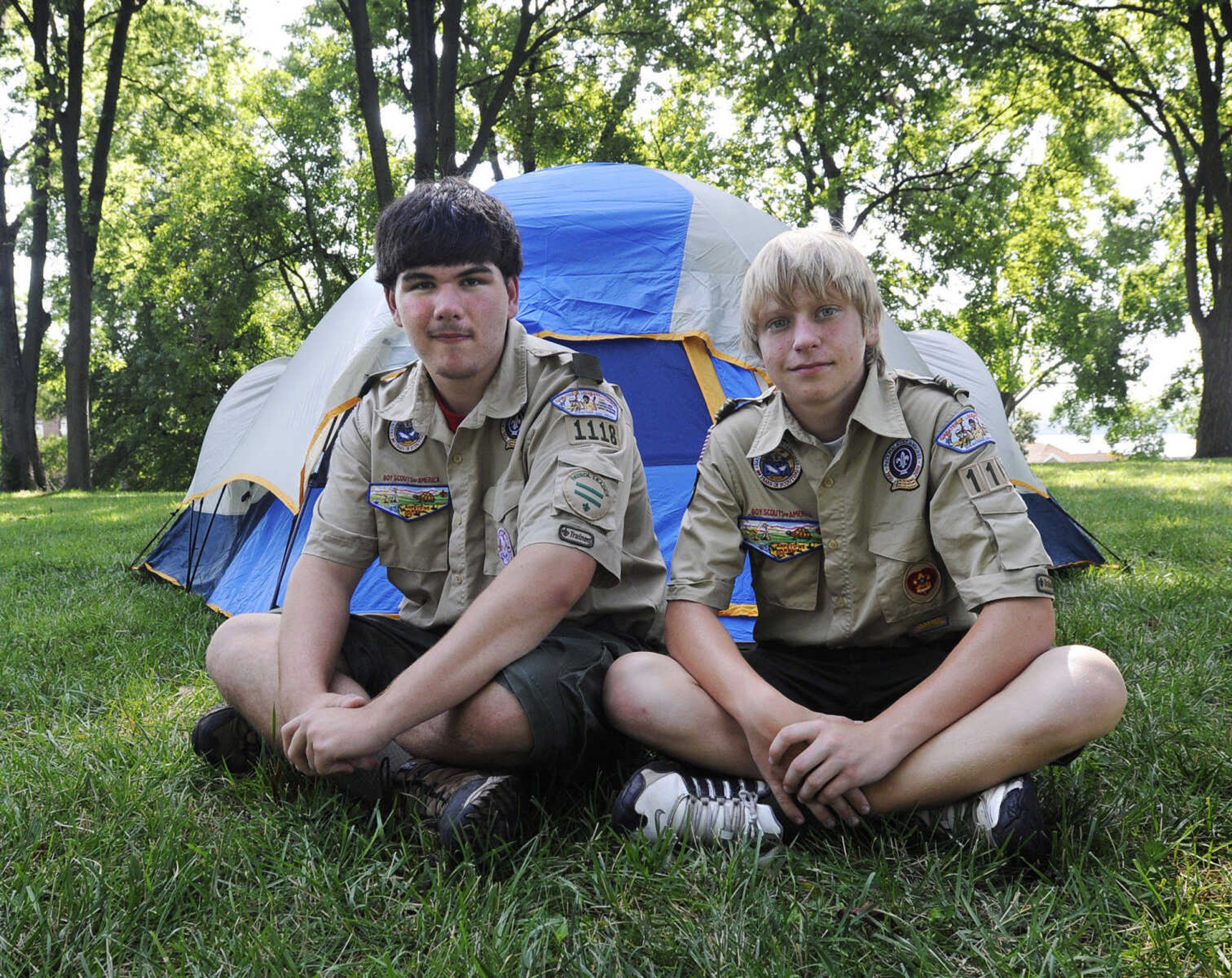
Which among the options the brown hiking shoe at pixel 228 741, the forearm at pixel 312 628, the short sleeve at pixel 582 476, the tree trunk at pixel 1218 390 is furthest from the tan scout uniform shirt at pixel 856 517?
the tree trunk at pixel 1218 390

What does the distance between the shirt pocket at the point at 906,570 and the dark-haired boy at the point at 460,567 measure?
0.48 m

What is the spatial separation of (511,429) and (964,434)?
3.01 ft

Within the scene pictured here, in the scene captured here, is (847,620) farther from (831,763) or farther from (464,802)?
(464,802)

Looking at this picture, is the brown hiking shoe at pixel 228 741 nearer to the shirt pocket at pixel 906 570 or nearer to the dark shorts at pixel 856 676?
the dark shorts at pixel 856 676

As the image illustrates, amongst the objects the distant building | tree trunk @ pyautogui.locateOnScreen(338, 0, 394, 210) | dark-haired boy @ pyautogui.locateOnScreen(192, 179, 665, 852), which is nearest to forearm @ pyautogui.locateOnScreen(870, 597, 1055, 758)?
dark-haired boy @ pyautogui.locateOnScreen(192, 179, 665, 852)

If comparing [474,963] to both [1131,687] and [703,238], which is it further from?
[703,238]

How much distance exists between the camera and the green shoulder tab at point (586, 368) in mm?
1923

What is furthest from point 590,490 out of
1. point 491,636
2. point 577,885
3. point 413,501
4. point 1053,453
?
point 1053,453

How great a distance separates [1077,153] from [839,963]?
1669 cm

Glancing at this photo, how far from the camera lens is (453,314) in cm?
185

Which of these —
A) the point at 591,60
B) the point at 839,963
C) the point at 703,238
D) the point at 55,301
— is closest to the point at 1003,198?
the point at 591,60

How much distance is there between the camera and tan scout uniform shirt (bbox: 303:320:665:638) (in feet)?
6.17

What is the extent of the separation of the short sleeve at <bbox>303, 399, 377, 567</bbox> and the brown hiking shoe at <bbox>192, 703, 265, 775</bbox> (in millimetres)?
375

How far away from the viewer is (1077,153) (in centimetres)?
1486
